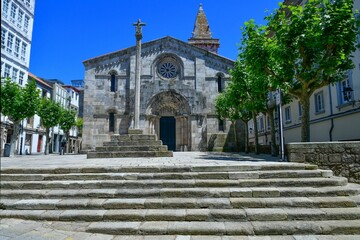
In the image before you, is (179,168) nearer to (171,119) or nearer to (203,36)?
(171,119)

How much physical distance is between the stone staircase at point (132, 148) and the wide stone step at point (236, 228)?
28.2 ft

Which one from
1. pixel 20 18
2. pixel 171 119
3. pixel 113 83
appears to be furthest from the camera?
pixel 20 18

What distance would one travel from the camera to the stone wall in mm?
7211

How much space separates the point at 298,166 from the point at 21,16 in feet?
116

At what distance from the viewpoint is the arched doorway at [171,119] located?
78.2 ft

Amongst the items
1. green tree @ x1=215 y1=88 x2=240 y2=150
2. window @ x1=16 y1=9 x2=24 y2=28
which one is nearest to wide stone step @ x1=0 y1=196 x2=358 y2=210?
green tree @ x1=215 y1=88 x2=240 y2=150

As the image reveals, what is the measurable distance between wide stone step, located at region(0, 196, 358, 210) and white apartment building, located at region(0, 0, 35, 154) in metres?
25.6

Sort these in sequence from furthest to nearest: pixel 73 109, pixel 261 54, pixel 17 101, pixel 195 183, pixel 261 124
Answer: pixel 73 109 → pixel 261 124 → pixel 17 101 → pixel 261 54 → pixel 195 183

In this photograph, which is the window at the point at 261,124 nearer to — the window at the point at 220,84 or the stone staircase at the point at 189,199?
the window at the point at 220,84

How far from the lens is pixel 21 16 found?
2995 cm

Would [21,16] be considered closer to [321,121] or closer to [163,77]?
[163,77]

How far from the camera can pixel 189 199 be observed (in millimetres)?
5430

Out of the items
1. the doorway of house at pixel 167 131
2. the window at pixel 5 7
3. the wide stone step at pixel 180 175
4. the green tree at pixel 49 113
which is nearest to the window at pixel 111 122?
the doorway of house at pixel 167 131

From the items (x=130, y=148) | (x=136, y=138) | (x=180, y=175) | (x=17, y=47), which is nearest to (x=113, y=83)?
(x=136, y=138)
